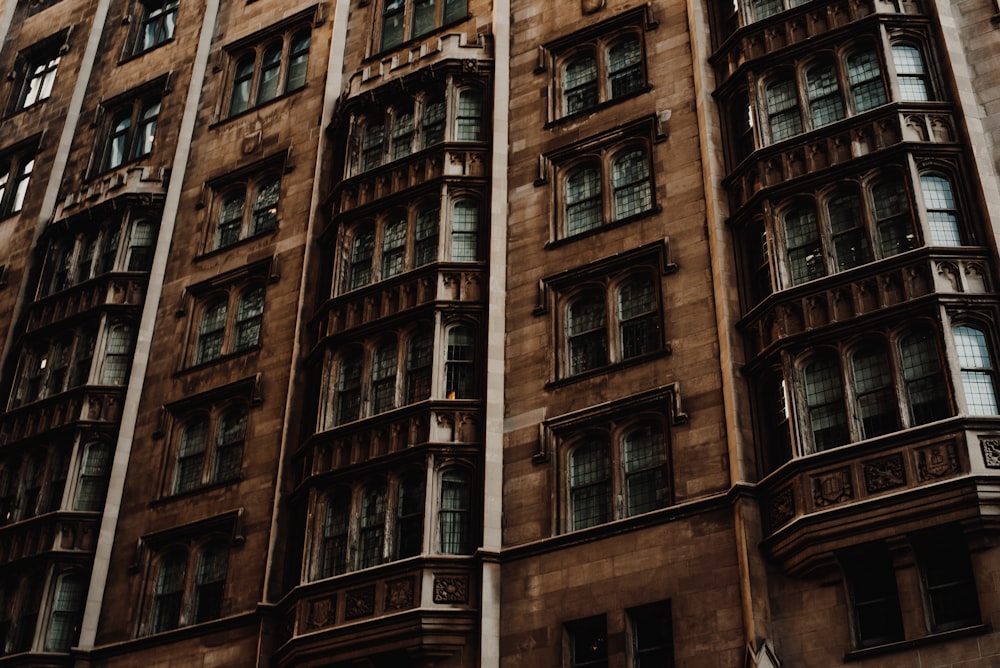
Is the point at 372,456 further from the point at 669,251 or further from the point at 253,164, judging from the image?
the point at 253,164

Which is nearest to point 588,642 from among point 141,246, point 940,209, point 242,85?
point 940,209

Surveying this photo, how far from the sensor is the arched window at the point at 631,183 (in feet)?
92.8

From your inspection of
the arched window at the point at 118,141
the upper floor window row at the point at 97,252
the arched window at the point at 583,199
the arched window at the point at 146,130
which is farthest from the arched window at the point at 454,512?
the arched window at the point at 118,141

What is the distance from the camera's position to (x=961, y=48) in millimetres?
25781

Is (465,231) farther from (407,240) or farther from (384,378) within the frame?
(384,378)

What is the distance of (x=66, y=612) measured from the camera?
31.1 meters

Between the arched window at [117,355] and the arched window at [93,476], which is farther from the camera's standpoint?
the arched window at [117,355]

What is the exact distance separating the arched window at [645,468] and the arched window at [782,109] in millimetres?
6670

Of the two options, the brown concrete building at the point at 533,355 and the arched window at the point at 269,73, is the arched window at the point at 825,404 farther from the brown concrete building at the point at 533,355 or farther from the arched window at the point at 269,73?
the arched window at the point at 269,73

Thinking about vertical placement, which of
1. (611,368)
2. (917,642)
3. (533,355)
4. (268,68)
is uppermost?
(268,68)

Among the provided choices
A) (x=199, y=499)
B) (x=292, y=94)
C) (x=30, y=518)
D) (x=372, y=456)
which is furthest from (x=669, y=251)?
(x=30, y=518)

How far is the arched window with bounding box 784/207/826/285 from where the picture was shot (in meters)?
24.6

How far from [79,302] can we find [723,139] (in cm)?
1855

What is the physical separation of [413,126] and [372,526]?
10757 mm
